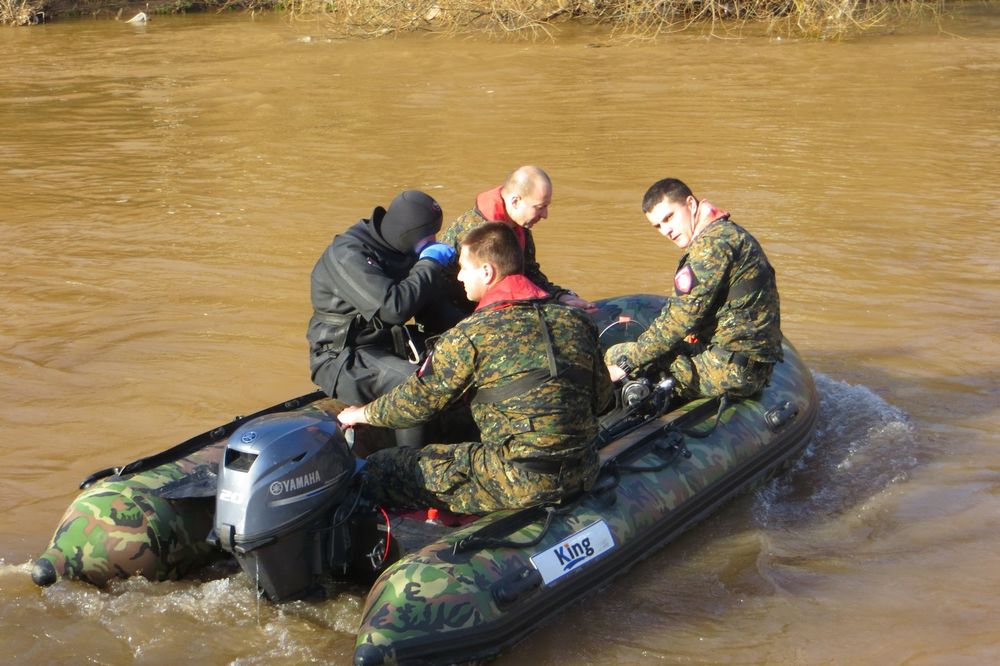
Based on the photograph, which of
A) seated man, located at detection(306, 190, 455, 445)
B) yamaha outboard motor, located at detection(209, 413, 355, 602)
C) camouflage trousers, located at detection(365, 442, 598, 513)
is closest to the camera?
yamaha outboard motor, located at detection(209, 413, 355, 602)

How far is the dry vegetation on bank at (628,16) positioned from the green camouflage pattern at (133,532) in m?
15.9

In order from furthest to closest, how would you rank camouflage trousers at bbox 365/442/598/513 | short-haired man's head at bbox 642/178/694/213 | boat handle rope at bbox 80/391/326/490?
short-haired man's head at bbox 642/178/694/213
boat handle rope at bbox 80/391/326/490
camouflage trousers at bbox 365/442/598/513

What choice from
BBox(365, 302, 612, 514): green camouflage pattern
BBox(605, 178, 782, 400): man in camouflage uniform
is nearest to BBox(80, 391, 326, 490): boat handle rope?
BBox(365, 302, 612, 514): green camouflage pattern

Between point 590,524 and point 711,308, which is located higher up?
point 711,308

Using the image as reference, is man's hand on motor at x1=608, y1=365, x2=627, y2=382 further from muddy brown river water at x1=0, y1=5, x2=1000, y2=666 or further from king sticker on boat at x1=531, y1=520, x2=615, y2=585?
king sticker on boat at x1=531, y1=520, x2=615, y2=585

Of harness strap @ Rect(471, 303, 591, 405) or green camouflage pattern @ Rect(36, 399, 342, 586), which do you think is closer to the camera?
harness strap @ Rect(471, 303, 591, 405)

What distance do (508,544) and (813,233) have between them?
20.8 feet

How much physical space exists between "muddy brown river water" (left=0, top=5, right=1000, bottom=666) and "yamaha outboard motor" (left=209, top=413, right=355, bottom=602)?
286mm

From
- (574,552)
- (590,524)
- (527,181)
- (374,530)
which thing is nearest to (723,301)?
(527,181)

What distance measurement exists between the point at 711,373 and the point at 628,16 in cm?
1504

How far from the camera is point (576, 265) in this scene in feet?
30.2

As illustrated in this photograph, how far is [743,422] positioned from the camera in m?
5.70

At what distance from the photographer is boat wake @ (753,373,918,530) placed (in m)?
5.66

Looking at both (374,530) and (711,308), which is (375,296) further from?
(711,308)
